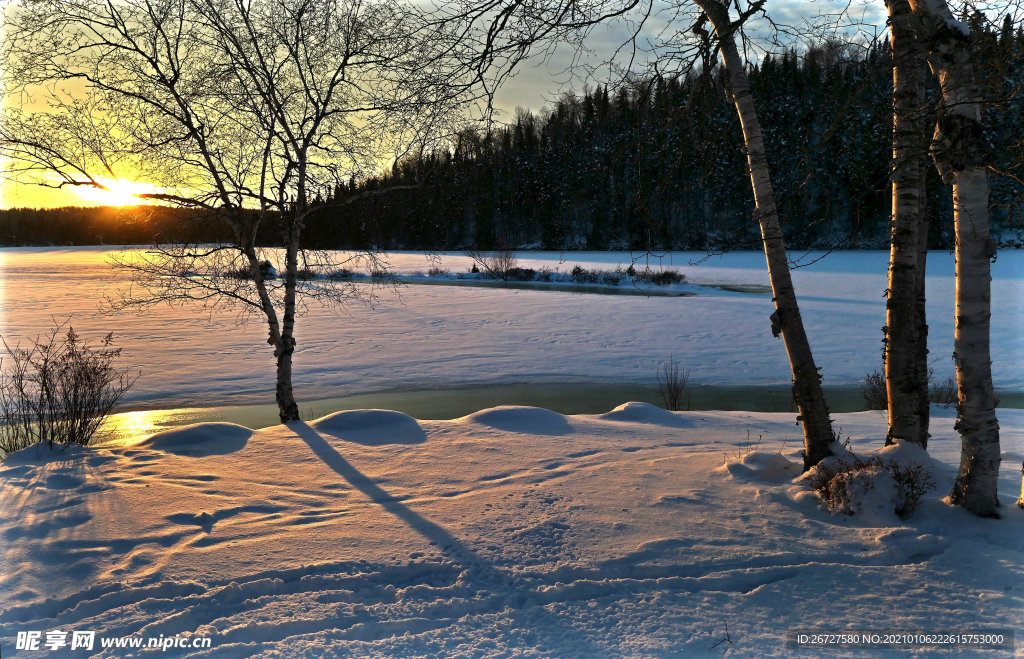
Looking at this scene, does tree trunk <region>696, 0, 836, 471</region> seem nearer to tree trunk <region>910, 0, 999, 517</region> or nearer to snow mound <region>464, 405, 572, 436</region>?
tree trunk <region>910, 0, 999, 517</region>

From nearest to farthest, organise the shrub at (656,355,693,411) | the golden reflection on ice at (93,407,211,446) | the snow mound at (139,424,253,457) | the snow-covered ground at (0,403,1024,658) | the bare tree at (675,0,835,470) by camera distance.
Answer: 1. the snow-covered ground at (0,403,1024,658)
2. the bare tree at (675,0,835,470)
3. the snow mound at (139,424,253,457)
4. the golden reflection on ice at (93,407,211,446)
5. the shrub at (656,355,693,411)

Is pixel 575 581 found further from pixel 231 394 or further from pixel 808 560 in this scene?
pixel 231 394

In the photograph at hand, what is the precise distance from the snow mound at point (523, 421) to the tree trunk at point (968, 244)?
3.50 m

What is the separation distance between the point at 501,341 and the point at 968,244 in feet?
39.0

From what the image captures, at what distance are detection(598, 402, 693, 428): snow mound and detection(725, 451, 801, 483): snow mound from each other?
196cm

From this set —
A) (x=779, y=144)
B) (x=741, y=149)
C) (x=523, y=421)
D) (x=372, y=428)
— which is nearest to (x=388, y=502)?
(x=372, y=428)

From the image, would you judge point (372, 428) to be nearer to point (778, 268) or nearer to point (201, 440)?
point (201, 440)

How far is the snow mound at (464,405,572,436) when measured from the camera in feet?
20.5

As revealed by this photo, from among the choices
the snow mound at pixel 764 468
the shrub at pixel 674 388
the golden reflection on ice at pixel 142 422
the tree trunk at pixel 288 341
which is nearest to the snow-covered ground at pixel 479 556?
the snow mound at pixel 764 468

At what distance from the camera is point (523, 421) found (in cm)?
652

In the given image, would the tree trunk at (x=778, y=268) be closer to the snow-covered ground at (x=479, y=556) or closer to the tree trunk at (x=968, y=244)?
the snow-covered ground at (x=479, y=556)

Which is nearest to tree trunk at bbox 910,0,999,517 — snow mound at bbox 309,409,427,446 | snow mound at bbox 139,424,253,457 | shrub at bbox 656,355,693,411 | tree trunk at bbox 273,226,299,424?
snow mound at bbox 309,409,427,446

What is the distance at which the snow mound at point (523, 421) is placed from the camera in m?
6.24

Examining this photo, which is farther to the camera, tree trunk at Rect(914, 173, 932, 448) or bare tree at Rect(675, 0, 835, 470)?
tree trunk at Rect(914, 173, 932, 448)
